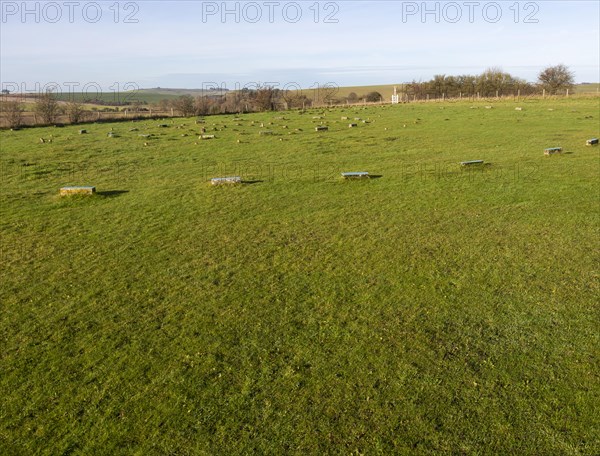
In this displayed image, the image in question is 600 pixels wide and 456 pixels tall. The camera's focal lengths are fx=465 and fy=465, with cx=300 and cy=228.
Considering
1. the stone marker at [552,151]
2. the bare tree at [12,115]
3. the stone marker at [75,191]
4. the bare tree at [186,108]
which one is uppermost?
the bare tree at [186,108]

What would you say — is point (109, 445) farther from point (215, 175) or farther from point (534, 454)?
point (215, 175)

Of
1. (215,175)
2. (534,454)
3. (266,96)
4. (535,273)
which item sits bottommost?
(534,454)

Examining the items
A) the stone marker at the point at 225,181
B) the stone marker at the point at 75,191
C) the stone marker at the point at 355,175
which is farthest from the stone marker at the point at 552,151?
the stone marker at the point at 75,191

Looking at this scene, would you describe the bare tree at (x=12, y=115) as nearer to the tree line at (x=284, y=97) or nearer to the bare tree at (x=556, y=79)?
the tree line at (x=284, y=97)

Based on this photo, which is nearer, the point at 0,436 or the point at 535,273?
the point at 0,436

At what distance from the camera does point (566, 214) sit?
11.0m

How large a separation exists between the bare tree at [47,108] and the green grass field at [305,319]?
104ft

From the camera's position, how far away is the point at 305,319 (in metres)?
6.38

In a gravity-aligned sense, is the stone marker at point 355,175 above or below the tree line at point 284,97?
below

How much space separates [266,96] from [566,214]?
5083cm

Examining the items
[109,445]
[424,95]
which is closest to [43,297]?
[109,445]

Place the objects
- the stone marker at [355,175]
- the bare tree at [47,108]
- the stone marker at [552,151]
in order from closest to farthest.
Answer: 1. the stone marker at [355,175]
2. the stone marker at [552,151]
3. the bare tree at [47,108]

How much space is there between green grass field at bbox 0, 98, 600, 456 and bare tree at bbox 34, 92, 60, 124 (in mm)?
31615

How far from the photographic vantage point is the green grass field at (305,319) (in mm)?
4391
